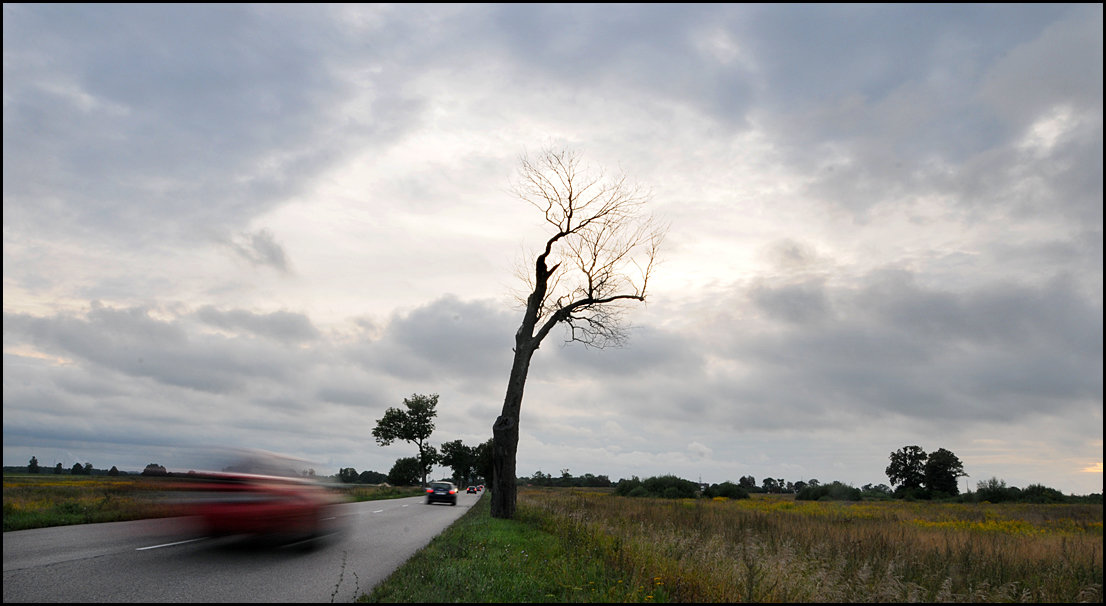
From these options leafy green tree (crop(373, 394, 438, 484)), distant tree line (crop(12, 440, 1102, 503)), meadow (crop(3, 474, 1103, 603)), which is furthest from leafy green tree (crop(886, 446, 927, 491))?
leafy green tree (crop(373, 394, 438, 484))

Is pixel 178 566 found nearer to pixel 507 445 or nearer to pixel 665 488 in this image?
pixel 507 445

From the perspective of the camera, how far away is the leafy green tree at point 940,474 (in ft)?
97.2

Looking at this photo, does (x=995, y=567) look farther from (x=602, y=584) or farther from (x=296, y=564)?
(x=296, y=564)

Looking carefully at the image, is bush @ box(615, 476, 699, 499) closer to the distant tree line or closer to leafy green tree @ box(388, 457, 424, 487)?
the distant tree line

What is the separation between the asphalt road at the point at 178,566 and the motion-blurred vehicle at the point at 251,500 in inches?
14.0

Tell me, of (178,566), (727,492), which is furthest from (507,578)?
(727,492)

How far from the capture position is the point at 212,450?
421 inches

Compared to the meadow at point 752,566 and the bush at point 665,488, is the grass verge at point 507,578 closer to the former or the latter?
the meadow at point 752,566

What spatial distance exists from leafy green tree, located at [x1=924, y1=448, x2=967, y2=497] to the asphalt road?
84.0ft

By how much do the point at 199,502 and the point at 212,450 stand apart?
0.90 meters

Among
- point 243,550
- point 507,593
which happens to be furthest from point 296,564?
point 507,593

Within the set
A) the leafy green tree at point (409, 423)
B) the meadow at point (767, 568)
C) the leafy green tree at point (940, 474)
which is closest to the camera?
the meadow at point (767, 568)

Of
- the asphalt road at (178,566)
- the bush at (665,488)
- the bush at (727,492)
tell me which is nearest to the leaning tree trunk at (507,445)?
the asphalt road at (178,566)

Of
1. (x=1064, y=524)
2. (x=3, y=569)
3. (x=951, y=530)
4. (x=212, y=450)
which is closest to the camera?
(x=3, y=569)
